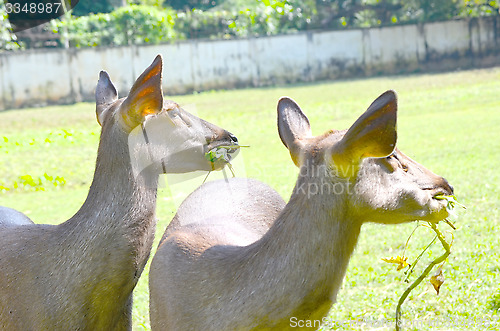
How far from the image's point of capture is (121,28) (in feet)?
88.8

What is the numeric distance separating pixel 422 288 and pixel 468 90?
53.5ft

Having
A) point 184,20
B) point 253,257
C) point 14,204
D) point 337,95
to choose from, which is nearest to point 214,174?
point 253,257

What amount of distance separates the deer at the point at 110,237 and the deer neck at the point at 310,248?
2.71ft

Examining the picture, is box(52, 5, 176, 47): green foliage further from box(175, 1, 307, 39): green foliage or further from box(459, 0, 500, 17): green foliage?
box(459, 0, 500, 17): green foliage

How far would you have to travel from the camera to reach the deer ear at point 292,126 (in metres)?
3.72

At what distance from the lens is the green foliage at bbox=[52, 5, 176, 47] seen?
26.7 meters

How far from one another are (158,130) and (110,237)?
63 cm

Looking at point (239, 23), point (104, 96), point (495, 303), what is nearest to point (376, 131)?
point (104, 96)

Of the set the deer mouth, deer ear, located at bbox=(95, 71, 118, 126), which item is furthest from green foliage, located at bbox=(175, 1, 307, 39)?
the deer mouth

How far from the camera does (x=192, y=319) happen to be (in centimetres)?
369

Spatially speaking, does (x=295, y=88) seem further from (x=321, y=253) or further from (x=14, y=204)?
(x=321, y=253)

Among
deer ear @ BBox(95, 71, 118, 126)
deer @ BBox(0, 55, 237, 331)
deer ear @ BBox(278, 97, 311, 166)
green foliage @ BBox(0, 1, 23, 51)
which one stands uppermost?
green foliage @ BBox(0, 1, 23, 51)

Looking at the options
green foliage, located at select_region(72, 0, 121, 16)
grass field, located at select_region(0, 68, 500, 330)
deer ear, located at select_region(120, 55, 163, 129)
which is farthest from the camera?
green foliage, located at select_region(72, 0, 121, 16)

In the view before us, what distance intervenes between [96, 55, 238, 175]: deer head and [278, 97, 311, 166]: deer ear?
1.84 ft
